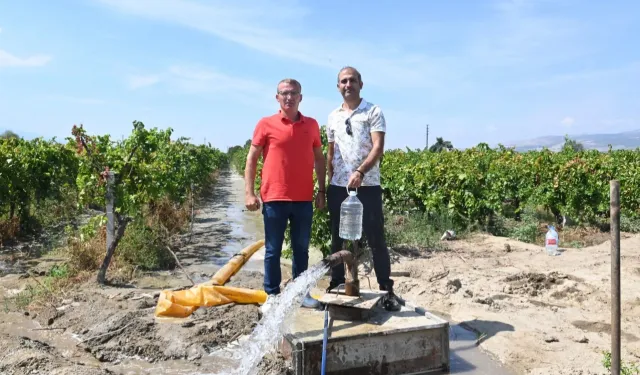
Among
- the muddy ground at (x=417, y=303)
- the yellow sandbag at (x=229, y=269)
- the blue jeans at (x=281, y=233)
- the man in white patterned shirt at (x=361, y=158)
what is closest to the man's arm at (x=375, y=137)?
the man in white patterned shirt at (x=361, y=158)

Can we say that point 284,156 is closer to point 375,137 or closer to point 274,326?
point 375,137

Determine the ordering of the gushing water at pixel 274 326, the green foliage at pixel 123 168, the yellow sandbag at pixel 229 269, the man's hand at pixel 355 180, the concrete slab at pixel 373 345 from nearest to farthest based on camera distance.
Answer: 1. the concrete slab at pixel 373 345
2. the gushing water at pixel 274 326
3. the man's hand at pixel 355 180
4. the yellow sandbag at pixel 229 269
5. the green foliage at pixel 123 168

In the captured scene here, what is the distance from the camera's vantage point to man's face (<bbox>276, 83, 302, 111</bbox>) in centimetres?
410

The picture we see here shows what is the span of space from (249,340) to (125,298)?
1855 millimetres

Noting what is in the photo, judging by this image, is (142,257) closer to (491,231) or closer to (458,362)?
(458,362)

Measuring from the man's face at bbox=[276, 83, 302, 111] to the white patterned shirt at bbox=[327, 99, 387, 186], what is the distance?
0.36 meters

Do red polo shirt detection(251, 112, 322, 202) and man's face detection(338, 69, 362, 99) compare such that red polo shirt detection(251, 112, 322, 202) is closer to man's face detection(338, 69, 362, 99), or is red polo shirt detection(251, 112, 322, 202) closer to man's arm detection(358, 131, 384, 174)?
man's face detection(338, 69, 362, 99)

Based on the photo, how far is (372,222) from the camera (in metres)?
4.09

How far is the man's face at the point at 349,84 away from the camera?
405 centimetres

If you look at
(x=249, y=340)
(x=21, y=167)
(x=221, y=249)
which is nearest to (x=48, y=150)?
(x=21, y=167)

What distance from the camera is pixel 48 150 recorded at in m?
10.7

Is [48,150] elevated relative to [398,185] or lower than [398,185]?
elevated

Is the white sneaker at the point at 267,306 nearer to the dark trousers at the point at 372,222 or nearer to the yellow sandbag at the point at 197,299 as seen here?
the yellow sandbag at the point at 197,299

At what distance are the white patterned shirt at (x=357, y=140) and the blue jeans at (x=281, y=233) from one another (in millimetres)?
379
